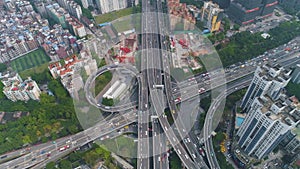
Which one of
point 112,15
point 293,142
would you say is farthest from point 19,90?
point 293,142

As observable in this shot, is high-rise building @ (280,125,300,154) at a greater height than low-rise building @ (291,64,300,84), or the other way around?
low-rise building @ (291,64,300,84)

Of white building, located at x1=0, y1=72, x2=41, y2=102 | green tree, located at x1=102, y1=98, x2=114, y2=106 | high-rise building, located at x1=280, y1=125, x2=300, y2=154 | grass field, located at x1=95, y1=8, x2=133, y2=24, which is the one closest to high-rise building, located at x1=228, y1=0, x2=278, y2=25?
grass field, located at x1=95, y1=8, x2=133, y2=24

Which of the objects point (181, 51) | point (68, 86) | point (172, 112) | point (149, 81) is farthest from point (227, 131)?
point (68, 86)

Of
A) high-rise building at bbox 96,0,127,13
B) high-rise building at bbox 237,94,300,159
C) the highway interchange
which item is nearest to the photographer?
high-rise building at bbox 237,94,300,159

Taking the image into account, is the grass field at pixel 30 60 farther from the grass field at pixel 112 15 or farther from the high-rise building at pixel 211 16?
the high-rise building at pixel 211 16

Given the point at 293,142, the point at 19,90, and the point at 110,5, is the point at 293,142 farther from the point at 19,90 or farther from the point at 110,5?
the point at 110,5

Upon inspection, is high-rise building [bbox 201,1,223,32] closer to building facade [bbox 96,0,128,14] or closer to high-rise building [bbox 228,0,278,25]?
high-rise building [bbox 228,0,278,25]
